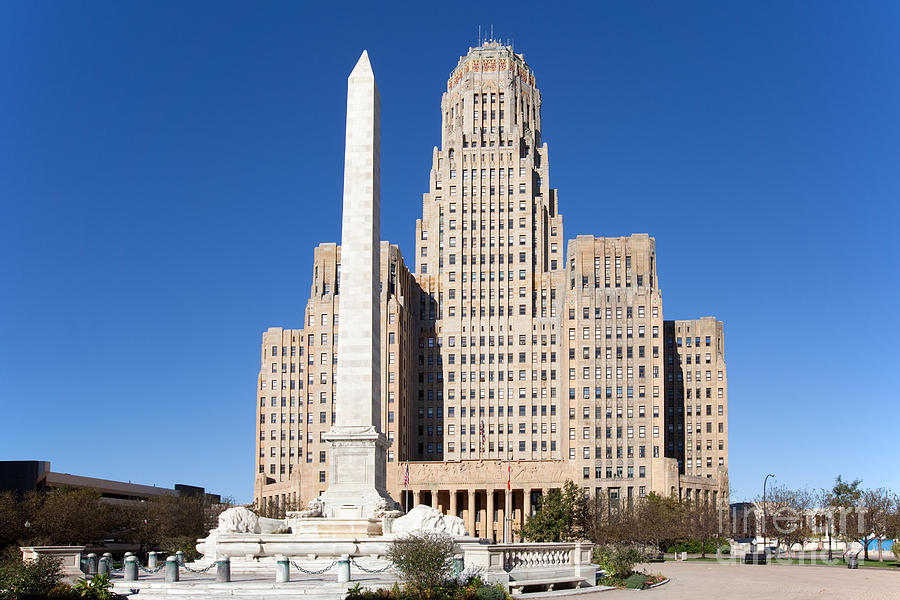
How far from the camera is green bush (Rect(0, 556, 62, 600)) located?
3027 centimetres

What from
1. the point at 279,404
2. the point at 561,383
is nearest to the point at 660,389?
the point at 561,383

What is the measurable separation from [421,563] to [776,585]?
2083cm

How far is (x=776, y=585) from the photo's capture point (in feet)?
146

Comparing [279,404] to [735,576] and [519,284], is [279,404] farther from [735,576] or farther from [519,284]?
[735,576]

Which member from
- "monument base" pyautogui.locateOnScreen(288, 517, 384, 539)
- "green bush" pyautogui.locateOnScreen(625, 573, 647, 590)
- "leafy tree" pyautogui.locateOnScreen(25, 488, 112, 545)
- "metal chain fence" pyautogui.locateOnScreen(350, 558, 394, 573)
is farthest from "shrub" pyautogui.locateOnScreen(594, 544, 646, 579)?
"leafy tree" pyautogui.locateOnScreen(25, 488, 112, 545)

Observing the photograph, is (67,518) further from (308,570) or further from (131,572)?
(308,570)

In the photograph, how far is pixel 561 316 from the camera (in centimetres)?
14225

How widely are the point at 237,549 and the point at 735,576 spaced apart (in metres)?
26.7

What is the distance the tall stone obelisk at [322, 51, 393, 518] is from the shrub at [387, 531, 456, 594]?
12.3 metres

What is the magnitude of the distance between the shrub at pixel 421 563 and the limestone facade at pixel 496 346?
3667 inches

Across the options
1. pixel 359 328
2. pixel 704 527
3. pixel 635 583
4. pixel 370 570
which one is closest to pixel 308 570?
pixel 370 570

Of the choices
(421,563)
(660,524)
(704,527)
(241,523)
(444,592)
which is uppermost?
(241,523)

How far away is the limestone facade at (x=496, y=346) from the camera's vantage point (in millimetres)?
134000

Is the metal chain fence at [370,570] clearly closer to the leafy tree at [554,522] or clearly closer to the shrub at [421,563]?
the shrub at [421,563]
